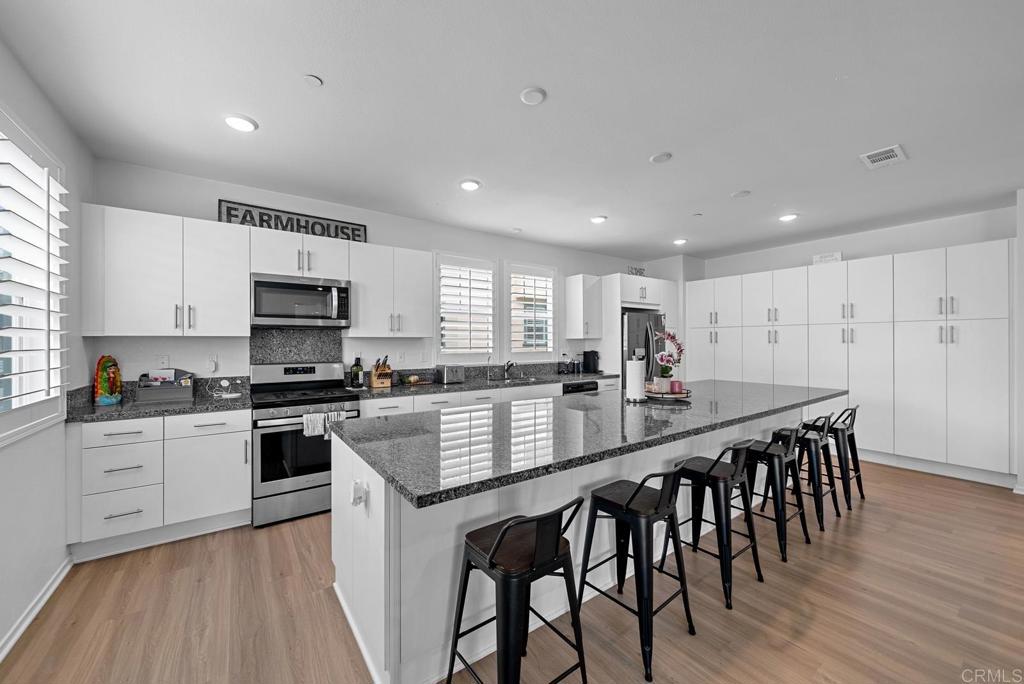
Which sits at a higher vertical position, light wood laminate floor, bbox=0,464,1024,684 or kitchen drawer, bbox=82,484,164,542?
kitchen drawer, bbox=82,484,164,542

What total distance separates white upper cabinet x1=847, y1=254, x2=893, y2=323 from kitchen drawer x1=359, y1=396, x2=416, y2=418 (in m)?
4.60

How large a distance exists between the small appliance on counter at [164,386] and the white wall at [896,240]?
6.39 metres

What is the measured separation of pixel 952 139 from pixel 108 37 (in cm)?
449

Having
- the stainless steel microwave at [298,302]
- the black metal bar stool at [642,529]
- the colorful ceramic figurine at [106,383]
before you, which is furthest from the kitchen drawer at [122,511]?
the black metal bar stool at [642,529]

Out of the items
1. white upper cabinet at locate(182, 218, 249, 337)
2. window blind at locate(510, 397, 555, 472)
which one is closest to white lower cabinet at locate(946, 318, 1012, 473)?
window blind at locate(510, 397, 555, 472)

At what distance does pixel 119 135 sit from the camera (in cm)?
258

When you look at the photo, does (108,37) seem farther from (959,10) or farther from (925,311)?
(925,311)

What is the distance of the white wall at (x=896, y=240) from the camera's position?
Answer: 3.97 metres

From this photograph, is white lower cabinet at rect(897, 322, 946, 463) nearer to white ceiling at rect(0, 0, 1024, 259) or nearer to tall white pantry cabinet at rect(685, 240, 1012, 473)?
tall white pantry cabinet at rect(685, 240, 1012, 473)

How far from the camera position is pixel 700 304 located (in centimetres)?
581

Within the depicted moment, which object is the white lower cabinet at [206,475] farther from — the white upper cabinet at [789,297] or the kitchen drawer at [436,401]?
the white upper cabinet at [789,297]

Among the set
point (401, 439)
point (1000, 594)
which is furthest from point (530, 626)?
point (1000, 594)

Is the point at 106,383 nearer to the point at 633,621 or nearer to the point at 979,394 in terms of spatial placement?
the point at 633,621

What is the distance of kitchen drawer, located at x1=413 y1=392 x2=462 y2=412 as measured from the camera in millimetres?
3637
